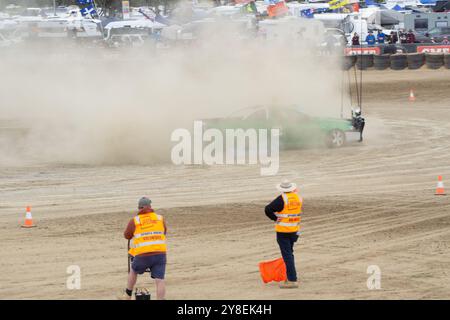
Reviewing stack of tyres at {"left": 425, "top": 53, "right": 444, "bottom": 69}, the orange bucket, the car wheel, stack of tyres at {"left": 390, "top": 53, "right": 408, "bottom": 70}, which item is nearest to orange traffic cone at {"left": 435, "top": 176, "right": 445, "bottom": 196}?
the car wheel

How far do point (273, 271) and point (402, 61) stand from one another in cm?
3038

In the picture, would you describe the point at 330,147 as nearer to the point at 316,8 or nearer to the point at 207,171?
the point at 207,171

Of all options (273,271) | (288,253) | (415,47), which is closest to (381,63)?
(415,47)

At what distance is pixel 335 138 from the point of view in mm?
22469

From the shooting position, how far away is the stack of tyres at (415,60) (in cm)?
3966

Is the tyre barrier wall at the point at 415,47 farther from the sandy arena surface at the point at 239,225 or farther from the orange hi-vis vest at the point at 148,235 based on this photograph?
the orange hi-vis vest at the point at 148,235

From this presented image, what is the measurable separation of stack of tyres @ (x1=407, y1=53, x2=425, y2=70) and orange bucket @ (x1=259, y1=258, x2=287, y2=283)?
98.6 ft

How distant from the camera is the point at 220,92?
88.8ft

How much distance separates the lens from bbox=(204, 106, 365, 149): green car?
72.4 ft

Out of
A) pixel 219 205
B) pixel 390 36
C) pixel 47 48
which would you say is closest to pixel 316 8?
pixel 390 36

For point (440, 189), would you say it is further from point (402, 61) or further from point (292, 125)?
point (402, 61)

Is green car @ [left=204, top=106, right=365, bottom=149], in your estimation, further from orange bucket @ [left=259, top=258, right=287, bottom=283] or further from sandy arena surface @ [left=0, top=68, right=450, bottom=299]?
orange bucket @ [left=259, top=258, right=287, bottom=283]

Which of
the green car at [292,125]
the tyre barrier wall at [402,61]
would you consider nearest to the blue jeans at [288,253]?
the green car at [292,125]

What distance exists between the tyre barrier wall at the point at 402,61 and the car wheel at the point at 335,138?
1697 cm
